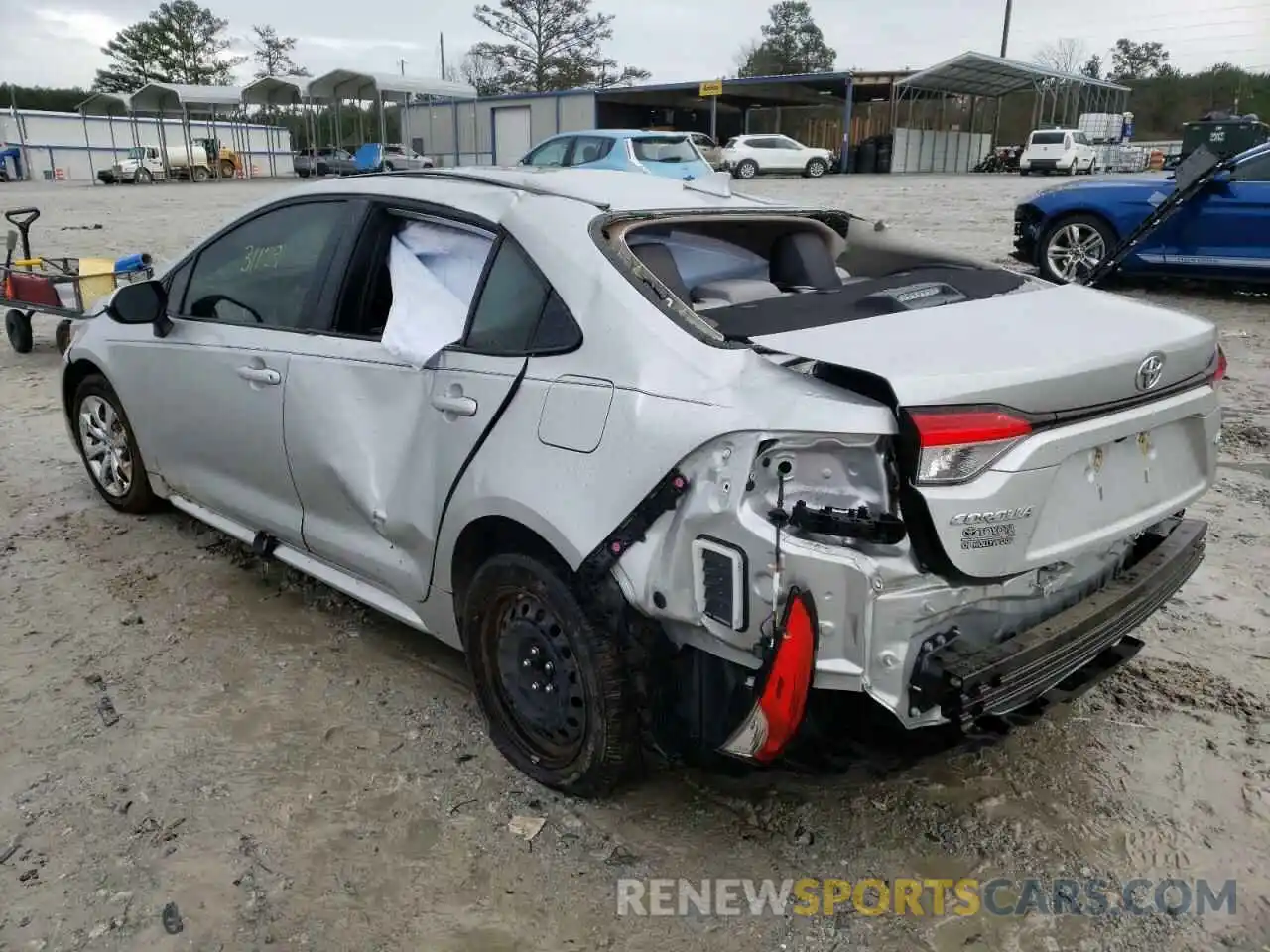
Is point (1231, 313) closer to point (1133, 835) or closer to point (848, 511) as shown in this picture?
point (1133, 835)

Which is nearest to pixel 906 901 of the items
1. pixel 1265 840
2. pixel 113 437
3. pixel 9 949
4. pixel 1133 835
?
pixel 1133 835

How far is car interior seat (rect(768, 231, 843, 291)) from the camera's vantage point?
3.43 meters

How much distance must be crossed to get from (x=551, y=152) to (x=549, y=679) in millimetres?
18728

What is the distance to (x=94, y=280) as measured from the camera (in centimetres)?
836

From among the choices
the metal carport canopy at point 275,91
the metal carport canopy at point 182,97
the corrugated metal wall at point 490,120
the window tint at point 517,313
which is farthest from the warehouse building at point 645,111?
the window tint at point 517,313

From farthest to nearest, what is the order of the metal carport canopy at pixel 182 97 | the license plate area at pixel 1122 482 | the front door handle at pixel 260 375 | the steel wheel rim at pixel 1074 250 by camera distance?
the metal carport canopy at pixel 182 97, the steel wheel rim at pixel 1074 250, the front door handle at pixel 260 375, the license plate area at pixel 1122 482

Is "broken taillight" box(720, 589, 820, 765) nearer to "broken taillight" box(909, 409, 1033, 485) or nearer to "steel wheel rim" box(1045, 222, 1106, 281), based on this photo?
"broken taillight" box(909, 409, 1033, 485)

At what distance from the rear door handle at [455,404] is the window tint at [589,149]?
16951 millimetres

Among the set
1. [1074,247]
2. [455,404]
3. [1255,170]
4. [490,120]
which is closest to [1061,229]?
[1074,247]

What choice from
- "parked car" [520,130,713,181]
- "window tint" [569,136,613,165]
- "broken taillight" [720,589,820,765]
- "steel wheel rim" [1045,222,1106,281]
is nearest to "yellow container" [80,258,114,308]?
"broken taillight" [720,589,820,765]

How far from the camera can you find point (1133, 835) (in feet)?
8.52

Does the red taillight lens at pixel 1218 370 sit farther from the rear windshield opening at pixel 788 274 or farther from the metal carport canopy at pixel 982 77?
the metal carport canopy at pixel 982 77

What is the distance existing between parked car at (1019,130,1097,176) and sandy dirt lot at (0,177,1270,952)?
106ft

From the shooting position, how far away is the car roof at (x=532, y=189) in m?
2.96
